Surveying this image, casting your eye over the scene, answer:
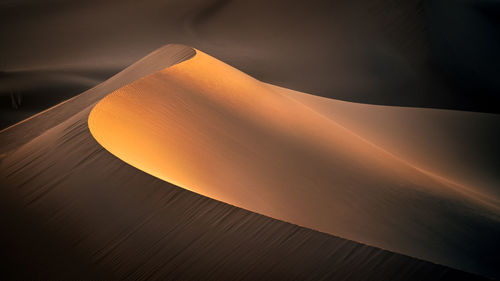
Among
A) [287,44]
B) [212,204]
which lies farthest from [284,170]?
[287,44]

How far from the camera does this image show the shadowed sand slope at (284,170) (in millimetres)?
3121

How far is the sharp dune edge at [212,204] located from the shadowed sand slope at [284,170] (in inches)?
0.7

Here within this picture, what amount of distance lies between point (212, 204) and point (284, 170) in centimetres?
118

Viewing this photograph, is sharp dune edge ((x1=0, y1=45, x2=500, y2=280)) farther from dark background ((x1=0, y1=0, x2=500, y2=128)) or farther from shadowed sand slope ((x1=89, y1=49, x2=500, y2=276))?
dark background ((x1=0, y1=0, x2=500, y2=128))

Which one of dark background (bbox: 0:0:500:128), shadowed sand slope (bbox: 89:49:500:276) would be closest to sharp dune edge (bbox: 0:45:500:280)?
shadowed sand slope (bbox: 89:49:500:276)

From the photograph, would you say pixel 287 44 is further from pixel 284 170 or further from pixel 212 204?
pixel 212 204

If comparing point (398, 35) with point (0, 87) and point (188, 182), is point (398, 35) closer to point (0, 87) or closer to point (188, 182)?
point (0, 87)

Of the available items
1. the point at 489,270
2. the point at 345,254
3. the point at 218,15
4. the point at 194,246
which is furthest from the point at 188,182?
the point at 218,15

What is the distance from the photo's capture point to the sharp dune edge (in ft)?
8.61

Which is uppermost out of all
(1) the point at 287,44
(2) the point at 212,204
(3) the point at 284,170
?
(2) the point at 212,204

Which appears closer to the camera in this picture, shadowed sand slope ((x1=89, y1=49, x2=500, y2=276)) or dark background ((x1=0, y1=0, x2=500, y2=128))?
shadowed sand slope ((x1=89, y1=49, x2=500, y2=276))

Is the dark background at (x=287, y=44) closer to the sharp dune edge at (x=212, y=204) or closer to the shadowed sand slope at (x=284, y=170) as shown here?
the shadowed sand slope at (x=284, y=170)

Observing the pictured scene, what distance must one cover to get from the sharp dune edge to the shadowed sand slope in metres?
0.02

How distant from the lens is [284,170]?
3.86 metres
